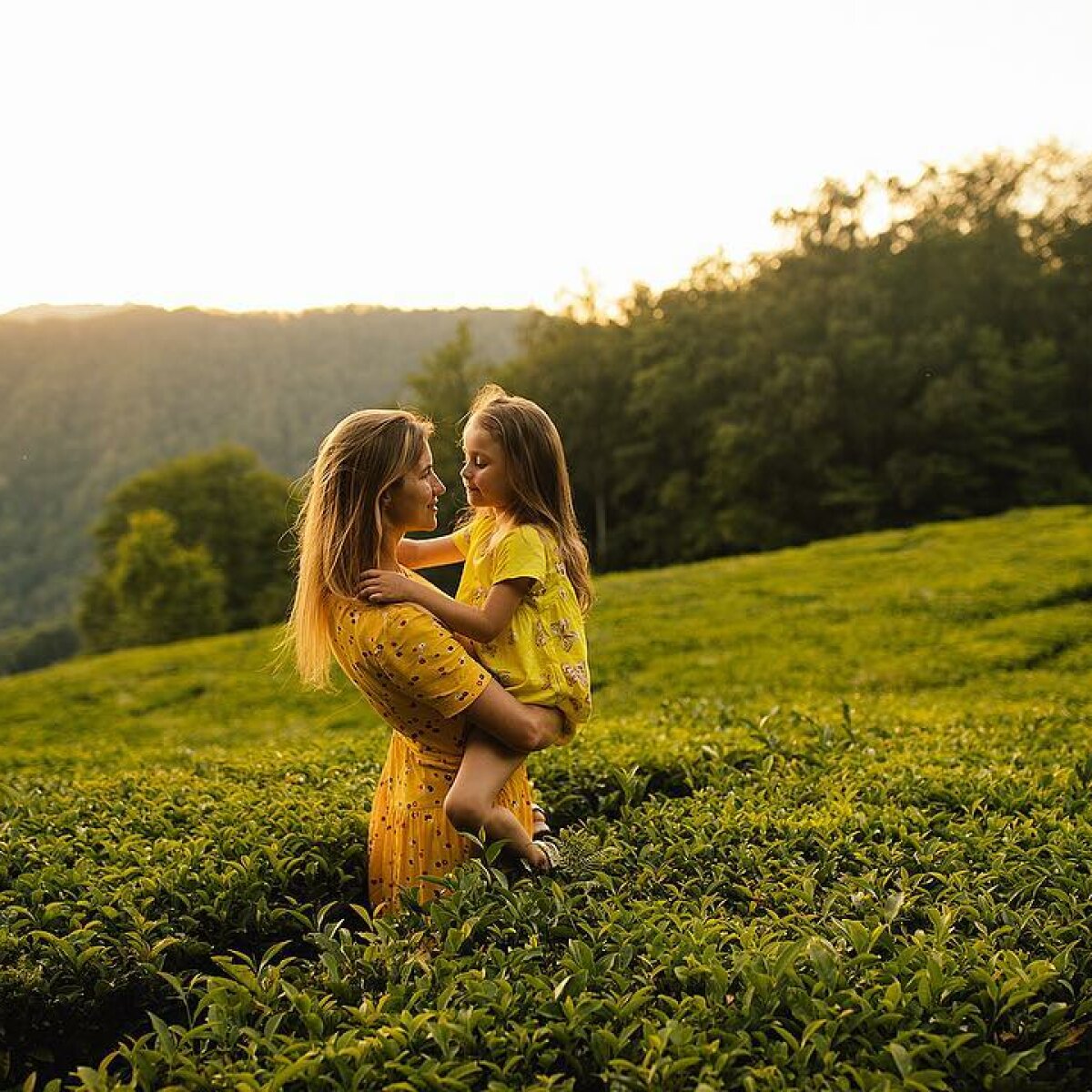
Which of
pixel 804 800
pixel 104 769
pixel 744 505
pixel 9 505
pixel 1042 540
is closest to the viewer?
Result: pixel 804 800

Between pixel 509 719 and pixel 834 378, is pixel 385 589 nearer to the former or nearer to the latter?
pixel 509 719

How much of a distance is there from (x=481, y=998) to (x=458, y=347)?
38941mm

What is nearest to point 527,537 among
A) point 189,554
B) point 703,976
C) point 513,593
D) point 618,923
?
point 513,593

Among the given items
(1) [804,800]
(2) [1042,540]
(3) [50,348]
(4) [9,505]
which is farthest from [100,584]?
(3) [50,348]

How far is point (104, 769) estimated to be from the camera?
6824 millimetres

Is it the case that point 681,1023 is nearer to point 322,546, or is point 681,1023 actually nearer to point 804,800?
point 322,546

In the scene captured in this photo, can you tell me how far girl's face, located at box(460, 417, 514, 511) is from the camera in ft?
10.8

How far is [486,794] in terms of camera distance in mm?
3088

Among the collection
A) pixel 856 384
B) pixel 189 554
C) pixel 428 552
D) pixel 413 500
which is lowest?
pixel 189 554

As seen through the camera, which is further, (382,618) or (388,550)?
(388,550)

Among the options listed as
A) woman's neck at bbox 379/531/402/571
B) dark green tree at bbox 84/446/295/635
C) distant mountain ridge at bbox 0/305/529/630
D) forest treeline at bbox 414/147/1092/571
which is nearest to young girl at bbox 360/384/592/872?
woman's neck at bbox 379/531/402/571

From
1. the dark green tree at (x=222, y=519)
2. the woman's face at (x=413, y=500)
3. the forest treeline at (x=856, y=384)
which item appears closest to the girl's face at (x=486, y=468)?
the woman's face at (x=413, y=500)

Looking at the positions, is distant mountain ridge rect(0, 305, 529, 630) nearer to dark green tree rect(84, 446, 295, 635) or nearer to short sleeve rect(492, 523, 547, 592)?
dark green tree rect(84, 446, 295, 635)

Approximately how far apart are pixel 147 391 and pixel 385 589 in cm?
10742
